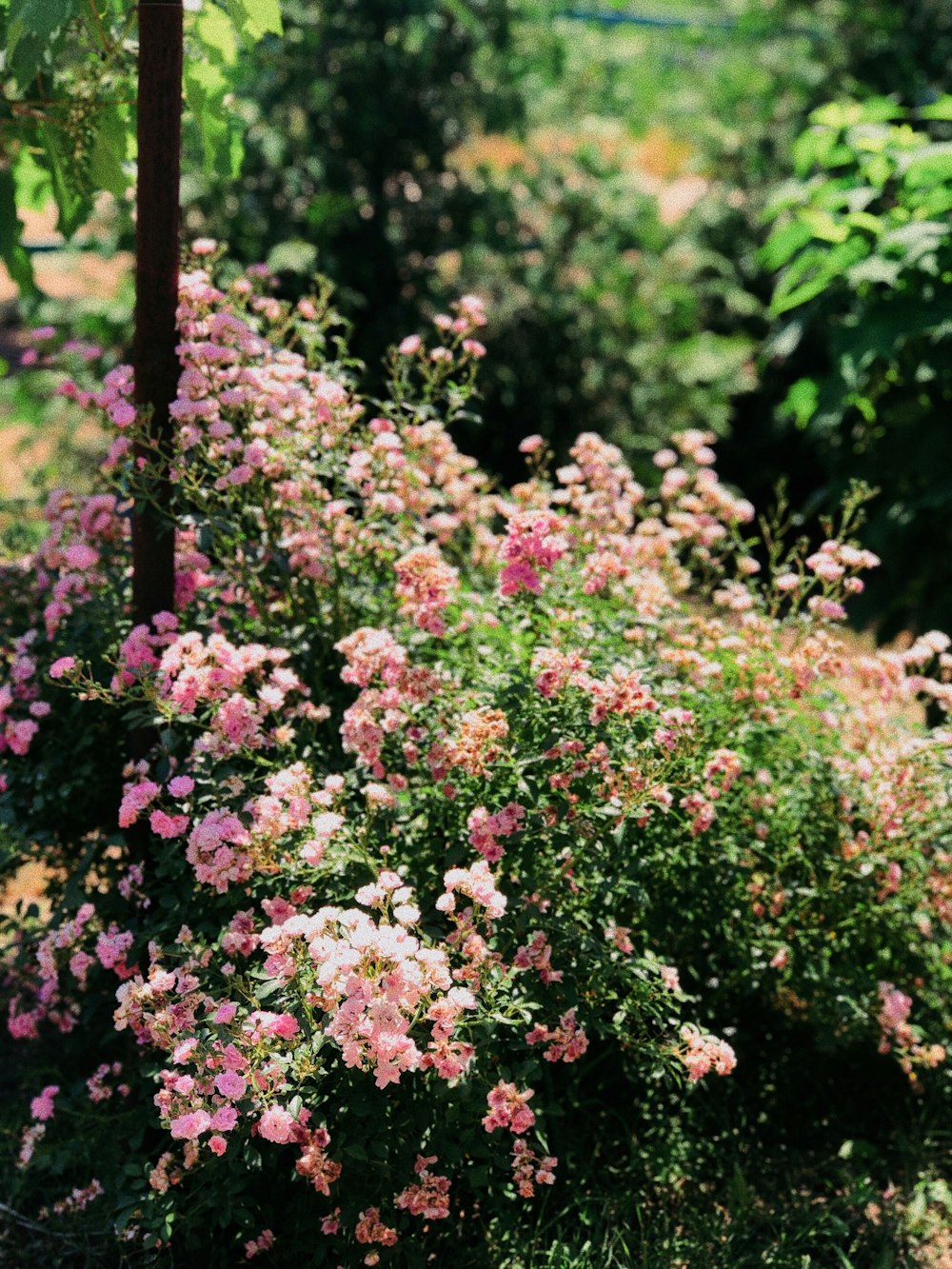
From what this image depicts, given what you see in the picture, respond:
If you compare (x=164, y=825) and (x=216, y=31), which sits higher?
(x=216, y=31)

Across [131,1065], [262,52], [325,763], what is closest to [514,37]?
[262,52]

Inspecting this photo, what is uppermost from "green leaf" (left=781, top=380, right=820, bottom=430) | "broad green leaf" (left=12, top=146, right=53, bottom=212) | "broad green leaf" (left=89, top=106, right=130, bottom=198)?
"broad green leaf" (left=89, top=106, right=130, bottom=198)

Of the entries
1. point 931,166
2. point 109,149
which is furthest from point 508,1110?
point 931,166

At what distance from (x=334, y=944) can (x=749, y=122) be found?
18.0ft

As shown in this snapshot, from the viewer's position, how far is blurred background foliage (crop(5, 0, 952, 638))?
3.86 meters

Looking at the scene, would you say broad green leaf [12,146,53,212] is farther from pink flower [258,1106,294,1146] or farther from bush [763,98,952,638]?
pink flower [258,1106,294,1146]

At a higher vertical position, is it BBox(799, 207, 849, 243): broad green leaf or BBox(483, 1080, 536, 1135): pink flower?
BBox(799, 207, 849, 243): broad green leaf

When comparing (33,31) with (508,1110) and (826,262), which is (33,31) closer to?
(508,1110)

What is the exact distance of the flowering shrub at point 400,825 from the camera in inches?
Result: 79.8

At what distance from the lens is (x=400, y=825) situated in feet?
7.79

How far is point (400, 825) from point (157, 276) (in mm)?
1115

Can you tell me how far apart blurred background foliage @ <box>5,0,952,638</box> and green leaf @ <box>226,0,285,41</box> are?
74.3 inches

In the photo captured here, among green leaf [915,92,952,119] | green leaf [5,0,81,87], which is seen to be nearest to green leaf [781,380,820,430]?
green leaf [915,92,952,119]

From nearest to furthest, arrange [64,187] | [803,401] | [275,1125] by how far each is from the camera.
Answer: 1. [275,1125]
2. [64,187]
3. [803,401]
